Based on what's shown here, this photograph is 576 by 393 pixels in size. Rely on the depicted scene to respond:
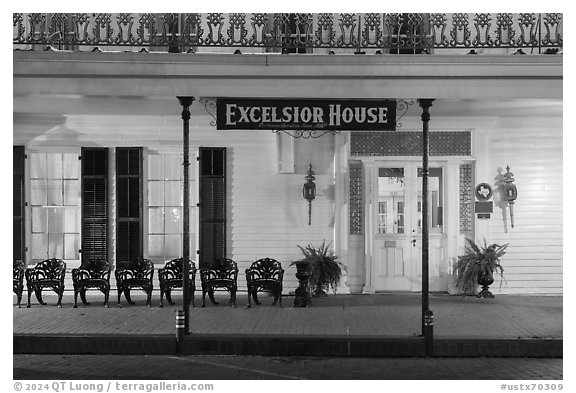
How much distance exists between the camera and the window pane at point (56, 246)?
1269 centimetres

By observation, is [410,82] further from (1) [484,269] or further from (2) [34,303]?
(2) [34,303]

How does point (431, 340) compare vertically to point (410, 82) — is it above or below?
below

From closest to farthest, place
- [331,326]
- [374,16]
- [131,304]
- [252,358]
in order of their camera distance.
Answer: [252,358] → [331,326] → [374,16] → [131,304]

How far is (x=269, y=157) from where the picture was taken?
12438 millimetres

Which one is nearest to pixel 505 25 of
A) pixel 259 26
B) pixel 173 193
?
pixel 259 26

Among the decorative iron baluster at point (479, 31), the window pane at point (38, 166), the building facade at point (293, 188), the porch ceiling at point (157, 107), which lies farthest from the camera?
the window pane at point (38, 166)

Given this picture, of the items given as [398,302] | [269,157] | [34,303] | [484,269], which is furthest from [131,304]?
[484,269]

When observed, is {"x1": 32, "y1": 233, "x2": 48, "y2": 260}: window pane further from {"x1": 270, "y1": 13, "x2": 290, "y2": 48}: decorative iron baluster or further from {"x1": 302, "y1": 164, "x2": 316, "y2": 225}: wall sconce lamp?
{"x1": 270, "y1": 13, "x2": 290, "y2": 48}: decorative iron baluster

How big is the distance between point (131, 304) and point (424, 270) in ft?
16.5

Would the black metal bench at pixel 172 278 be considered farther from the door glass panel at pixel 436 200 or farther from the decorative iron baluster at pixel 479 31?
the decorative iron baluster at pixel 479 31

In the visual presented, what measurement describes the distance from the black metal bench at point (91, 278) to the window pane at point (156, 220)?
108 cm

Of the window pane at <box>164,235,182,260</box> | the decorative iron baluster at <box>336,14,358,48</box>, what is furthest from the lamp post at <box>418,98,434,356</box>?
the window pane at <box>164,235,182,260</box>

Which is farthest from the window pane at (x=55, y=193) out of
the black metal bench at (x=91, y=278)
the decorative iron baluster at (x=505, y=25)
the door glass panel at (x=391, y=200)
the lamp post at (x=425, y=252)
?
the decorative iron baluster at (x=505, y=25)

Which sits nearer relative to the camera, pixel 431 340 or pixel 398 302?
pixel 431 340
